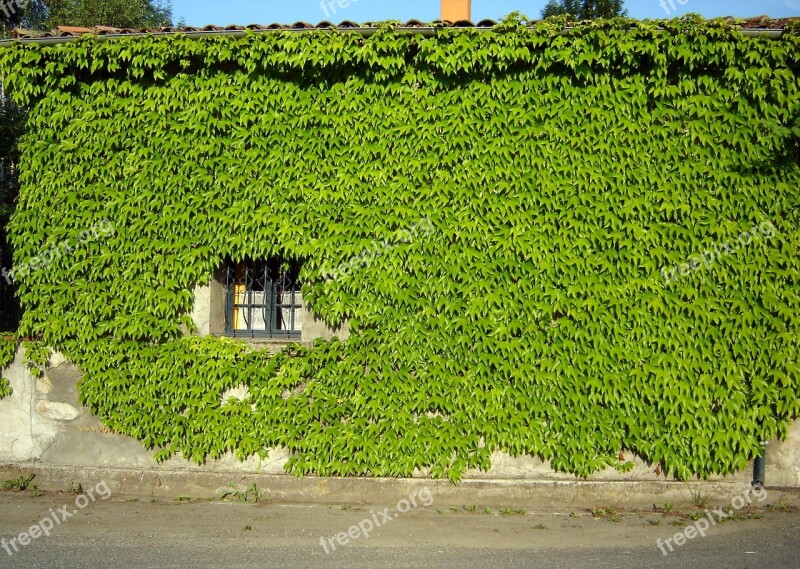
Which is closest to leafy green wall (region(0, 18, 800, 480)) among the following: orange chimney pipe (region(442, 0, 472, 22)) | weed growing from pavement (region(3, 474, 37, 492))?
weed growing from pavement (region(3, 474, 37, 492))

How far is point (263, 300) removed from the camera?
7281 mm

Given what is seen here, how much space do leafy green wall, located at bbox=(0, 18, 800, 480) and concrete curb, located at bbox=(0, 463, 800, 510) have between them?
184 mm

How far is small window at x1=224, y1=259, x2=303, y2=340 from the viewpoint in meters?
7.23

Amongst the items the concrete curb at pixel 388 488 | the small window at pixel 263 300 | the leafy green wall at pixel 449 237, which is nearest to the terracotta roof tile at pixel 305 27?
the leafy green wall at pixel 449 237

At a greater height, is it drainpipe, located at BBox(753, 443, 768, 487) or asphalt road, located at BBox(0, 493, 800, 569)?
drainpipe, located at BBox(753, 443, 768, 487)

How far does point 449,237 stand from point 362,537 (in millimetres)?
2998

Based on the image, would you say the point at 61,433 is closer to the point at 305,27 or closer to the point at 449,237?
the point at 449,237

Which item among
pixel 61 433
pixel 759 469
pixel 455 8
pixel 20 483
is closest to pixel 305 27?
pixel 455 8

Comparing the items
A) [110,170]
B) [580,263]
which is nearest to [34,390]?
[110,170]

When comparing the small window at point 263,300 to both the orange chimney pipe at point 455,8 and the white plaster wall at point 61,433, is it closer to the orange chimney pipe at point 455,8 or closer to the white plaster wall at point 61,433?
the white plaster wall at point 61,433

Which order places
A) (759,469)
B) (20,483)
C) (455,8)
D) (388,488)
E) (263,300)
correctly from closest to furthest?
(759,469) → (388,488) → (20,483) → (263,300) → (455,8)

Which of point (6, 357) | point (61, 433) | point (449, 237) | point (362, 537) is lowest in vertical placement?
point (362, 537)

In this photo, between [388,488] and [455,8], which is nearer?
[388,488]

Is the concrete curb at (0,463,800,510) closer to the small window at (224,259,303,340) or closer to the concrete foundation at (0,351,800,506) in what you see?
the concrete foundation at (0,351,800,506)
